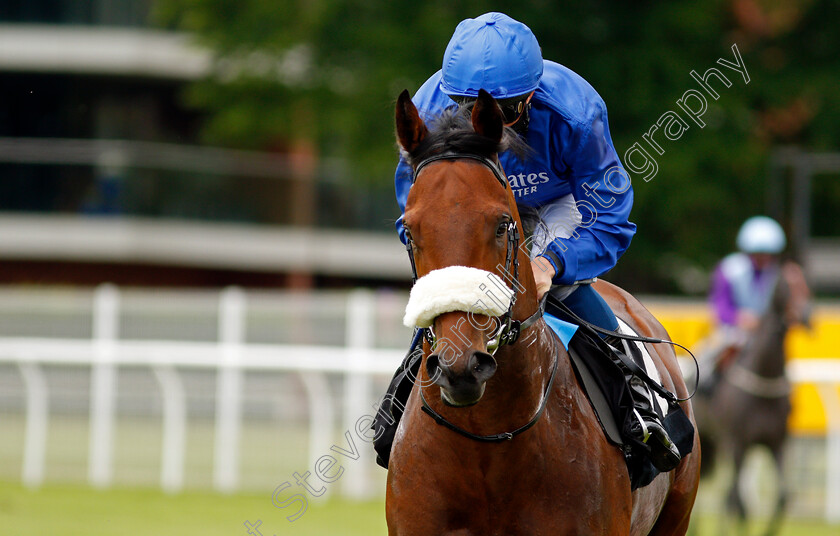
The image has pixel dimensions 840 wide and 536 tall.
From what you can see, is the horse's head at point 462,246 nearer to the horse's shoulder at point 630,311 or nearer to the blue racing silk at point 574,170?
the blue racing silk at point 574,170

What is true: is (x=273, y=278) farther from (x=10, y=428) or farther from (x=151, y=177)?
(x=10, y=428)

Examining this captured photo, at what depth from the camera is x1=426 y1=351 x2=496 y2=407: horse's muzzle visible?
2992 millimetres

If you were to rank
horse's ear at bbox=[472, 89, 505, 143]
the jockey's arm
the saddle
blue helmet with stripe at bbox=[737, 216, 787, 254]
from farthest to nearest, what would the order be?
1. blue helmet with stripe at bbox=[737, 216, 787, 254]
2. the jockey's arm
3. the saddle
4. horse's ear at bbox=[472, 89, 505, 143]

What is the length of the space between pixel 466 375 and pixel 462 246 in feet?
1.16

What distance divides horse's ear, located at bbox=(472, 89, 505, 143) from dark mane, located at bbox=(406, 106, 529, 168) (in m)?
0.02

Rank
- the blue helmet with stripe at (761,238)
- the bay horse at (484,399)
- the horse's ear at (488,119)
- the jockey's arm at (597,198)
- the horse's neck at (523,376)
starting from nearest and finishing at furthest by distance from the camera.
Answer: the bay horse at (484,399), the horse's ear at (488,119), the horse's neck at (523,376), the jockey's arm at (597,198), the blue helmet with stripe at (761,238)

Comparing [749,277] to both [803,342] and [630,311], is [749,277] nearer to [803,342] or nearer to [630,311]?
[803,342]

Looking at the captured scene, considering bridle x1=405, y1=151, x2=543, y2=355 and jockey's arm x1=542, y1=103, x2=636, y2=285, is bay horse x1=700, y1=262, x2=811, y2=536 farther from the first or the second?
bridle x1=405, y1=151, x2=543, y2=355

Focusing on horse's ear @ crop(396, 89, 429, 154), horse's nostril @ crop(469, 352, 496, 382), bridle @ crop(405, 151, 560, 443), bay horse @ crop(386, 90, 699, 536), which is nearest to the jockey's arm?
bay horse @ crop(386, 90, 699, 536)

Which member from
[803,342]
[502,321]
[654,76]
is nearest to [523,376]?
[502,321]

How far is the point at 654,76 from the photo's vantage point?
49.2ft

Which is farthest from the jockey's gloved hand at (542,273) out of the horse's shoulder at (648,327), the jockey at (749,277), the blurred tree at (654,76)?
the blurred tree at (654,76)

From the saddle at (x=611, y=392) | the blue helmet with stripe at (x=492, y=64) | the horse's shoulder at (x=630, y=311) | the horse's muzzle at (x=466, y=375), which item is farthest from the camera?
the horse's shoulder at (x=630, y=311)

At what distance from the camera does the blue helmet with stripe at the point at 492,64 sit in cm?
368
